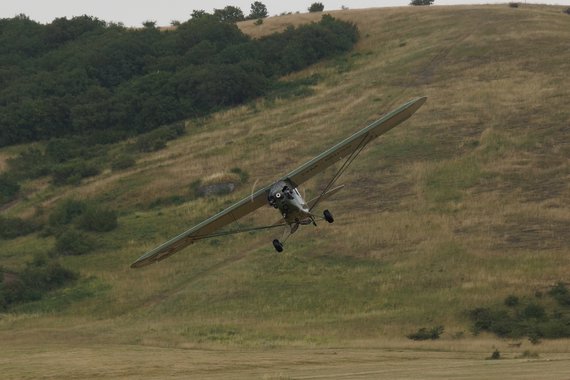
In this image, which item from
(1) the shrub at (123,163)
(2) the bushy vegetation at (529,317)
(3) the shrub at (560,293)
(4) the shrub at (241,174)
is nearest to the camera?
(2) the bushy vegetation at (529,317)

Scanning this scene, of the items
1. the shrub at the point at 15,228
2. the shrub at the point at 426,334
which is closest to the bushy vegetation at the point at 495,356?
the shrub at the point at 426,334

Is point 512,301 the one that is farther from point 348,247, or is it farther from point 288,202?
point 288,202

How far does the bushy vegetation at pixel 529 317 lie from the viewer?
50750 mm

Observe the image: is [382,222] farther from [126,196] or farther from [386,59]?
[386,59]

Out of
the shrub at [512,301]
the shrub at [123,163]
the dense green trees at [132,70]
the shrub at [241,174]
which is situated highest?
the dense green trees at [132,70]

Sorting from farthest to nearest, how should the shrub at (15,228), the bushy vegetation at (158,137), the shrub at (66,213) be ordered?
the bushy vegetation at (158,137), the shrub at (66,213), the shrub at (15,228)

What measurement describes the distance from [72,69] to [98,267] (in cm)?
6290

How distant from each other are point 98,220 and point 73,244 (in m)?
3.81

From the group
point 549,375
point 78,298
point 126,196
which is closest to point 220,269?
point 78,298

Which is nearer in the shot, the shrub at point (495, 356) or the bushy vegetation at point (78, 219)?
the shrub at point (495, 356)

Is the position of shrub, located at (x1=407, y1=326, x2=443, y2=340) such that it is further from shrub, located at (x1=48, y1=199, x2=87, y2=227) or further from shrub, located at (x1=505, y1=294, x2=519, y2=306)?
shrub, located at (x1=48, y1=199, x2=87, y2=227)

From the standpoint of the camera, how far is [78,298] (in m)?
62.8

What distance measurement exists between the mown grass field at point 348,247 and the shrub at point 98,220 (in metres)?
1.21

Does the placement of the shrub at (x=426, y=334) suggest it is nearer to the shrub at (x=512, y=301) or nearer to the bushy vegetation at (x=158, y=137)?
the shrub at (x=512, y=301)
